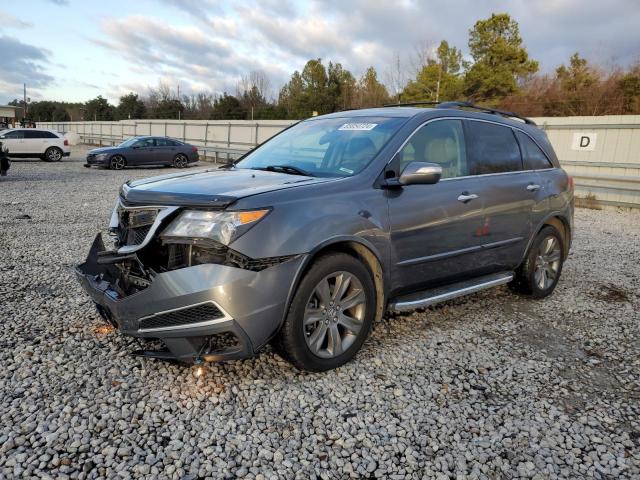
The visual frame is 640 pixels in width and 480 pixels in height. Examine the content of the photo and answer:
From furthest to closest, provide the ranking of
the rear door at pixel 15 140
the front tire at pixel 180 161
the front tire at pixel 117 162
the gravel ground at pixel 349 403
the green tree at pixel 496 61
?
the green tree at pixel 496 61 → the front tire at pixel 180 161 → the rear door at pixel 15 140 → the front tire at pixel 117 162 → the gravel ground at pixel 349 403

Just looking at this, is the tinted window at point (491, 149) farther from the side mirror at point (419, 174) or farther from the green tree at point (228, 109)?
the green tree at point (228, 109)

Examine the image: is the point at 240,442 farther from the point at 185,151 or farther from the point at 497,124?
the point at 185,151

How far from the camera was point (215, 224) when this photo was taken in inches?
114

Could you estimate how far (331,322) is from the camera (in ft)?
10.8

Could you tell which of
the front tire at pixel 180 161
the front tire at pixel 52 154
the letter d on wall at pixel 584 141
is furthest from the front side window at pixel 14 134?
the letter d on wall at pixel 584 141

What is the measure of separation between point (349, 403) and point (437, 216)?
63.8 inches

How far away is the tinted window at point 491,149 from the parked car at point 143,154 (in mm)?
18966

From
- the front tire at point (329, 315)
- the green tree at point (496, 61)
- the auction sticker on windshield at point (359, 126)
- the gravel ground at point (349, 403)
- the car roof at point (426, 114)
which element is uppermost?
the green tree at point (496, 61)

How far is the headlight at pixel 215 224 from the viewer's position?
9.38ft

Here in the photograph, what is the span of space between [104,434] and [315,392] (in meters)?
1.21

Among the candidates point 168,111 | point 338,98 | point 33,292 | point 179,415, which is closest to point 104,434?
point 179,415

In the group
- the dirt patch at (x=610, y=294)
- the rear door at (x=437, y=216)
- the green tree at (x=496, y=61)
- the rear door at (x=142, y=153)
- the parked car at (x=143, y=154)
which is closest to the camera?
the rear door at (x=437, y=216)

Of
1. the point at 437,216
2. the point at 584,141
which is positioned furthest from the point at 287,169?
the point at 584,141

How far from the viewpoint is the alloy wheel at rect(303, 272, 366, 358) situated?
3.21 meters
